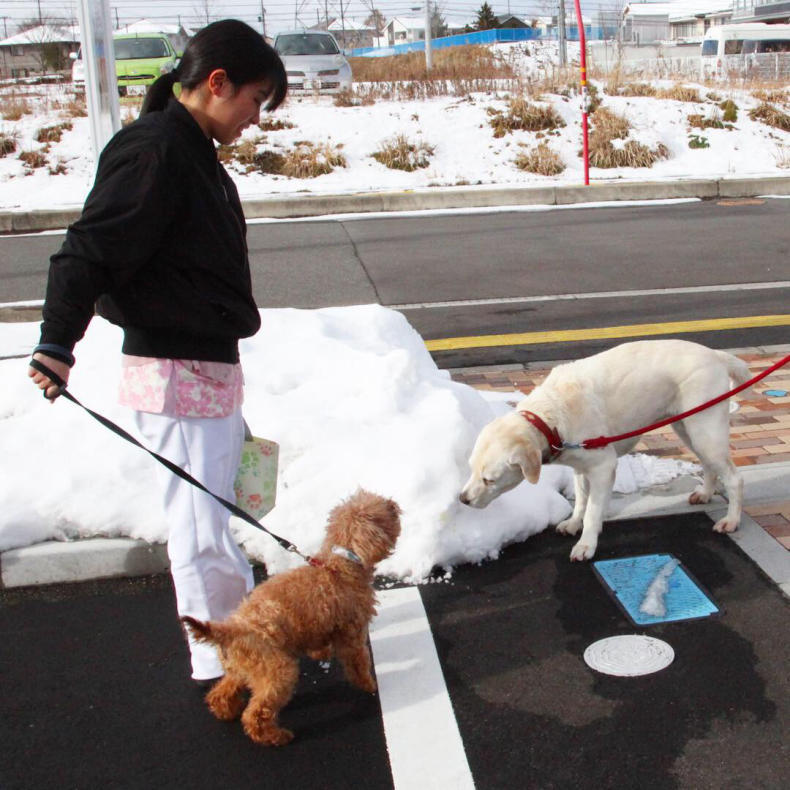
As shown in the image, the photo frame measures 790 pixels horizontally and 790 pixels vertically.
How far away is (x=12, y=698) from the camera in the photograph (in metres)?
3.00

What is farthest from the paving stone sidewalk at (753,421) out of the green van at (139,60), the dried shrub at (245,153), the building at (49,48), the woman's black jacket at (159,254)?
the building at (49,48)

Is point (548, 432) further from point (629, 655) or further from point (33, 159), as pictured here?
point (33, 159)

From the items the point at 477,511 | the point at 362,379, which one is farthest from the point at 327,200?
the point at 477,511

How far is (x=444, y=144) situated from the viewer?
56.1 feet

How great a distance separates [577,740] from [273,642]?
961mm

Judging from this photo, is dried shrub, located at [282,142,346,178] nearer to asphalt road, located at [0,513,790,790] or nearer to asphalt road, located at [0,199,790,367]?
asphalt road, located at [0,199,790,367]

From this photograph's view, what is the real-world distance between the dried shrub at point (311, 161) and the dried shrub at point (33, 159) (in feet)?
14.3

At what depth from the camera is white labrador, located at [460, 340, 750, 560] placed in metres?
3.46

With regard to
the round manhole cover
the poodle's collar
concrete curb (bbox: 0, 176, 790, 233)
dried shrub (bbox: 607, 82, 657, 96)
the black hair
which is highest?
dried shrub (bbox: 607, 82, 657, 96)

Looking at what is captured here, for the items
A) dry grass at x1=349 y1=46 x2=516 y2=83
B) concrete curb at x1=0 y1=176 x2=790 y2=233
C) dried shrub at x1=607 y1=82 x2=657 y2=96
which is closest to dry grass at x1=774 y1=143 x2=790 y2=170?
concrete curb at x1=0 y1=176 x2=790 y2=233

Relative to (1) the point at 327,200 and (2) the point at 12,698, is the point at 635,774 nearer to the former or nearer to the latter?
(2) the point at 12,698

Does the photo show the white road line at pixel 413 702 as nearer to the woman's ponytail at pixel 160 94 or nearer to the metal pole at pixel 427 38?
the woman's ponytail at pixel 160 94

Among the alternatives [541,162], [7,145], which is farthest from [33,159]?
[541,162]

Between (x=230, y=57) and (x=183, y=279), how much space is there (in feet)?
1.98
